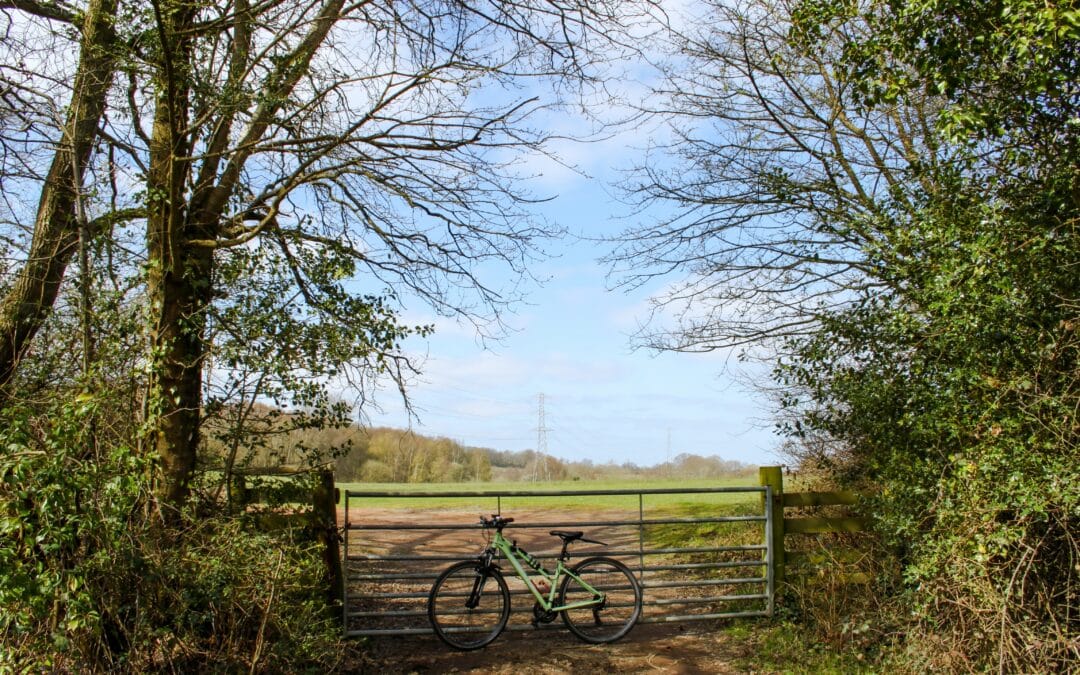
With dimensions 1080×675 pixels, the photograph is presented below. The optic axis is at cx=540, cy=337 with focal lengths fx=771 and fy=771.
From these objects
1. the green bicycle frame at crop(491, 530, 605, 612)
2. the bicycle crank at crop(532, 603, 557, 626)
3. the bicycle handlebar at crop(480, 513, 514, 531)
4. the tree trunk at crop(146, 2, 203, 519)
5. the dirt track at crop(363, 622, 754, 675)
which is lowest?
the dirt track at crop(363, 622, 754, 675)

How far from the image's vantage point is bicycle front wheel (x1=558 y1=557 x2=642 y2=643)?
6.54 metres

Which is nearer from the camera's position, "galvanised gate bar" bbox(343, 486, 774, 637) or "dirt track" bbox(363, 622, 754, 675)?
"dirt track" bbox(363, 622, 754, 675)

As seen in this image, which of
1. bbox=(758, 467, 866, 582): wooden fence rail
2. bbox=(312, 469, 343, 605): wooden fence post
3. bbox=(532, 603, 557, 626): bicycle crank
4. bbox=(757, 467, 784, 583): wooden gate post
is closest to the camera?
bbox=(312, 469, 343, 605): wooden fence post

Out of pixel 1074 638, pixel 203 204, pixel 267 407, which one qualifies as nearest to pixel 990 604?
pixel 1074 638

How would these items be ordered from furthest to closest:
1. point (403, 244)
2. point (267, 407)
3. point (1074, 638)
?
point (403, 244), point (267, 407), point (1074, 638)

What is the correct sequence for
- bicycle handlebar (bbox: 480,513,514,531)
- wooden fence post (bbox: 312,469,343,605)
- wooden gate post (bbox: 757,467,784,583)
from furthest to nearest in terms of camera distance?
wooden gate post (bbox: 757,467,784,583)
bicycle handlebar (bbox: 480,513,514,531)
wooden fence post (bbox: 312,469,343,605)

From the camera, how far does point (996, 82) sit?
5.28 metres

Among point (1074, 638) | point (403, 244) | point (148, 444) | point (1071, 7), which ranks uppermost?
point (1071, 7)

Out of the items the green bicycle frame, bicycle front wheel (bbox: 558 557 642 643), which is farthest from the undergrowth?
bicycle front wheel (bbox: 558 557 642 643)

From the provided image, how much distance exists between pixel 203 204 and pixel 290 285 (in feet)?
3.13

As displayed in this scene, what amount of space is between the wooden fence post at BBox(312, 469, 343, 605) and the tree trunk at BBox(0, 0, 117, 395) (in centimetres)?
265

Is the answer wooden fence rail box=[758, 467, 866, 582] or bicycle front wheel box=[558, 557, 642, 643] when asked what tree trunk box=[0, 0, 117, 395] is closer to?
bicycle front wheel box=[558, 557, 642, 643]

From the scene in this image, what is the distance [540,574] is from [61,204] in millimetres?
5245

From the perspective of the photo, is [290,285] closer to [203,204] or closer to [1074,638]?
[203,204]
